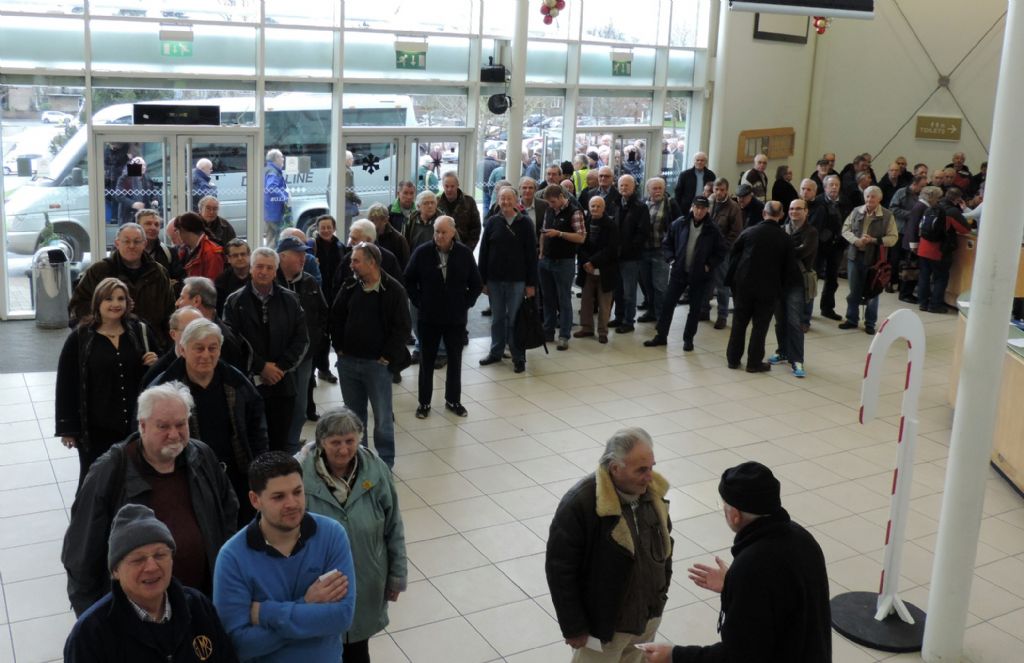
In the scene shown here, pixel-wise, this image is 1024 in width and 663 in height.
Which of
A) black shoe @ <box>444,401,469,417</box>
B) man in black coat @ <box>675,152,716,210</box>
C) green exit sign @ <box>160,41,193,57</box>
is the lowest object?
black shoe @ <box>444,401,469,417</box>

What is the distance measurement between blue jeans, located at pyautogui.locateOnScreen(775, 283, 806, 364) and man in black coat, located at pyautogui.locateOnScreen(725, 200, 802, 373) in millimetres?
170

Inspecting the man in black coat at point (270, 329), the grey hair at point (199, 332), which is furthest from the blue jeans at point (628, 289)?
the grey hair at point (199, 332)

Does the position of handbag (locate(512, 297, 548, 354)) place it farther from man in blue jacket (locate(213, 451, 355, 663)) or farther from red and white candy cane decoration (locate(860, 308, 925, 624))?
man in blue jacket (locate(213, 451, 355, 663))

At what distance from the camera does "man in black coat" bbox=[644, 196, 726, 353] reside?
10781 mm

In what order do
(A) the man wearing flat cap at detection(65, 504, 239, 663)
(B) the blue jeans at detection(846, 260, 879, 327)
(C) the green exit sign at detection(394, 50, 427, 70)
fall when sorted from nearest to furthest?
(A) the man wearing flat cap at detection(65, 504, 239, 663), (B) the blue jeans at detection(846, 260, 879, 327), (C) the green exit sign at detection(394, 50, 427, 70)

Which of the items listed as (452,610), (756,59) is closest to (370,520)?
(452,610)

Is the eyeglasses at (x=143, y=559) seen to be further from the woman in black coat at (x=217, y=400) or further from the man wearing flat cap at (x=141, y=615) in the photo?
the woman in black coat at (x=217, y=400)

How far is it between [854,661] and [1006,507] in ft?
8.68

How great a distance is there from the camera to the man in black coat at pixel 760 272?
9.88 meters

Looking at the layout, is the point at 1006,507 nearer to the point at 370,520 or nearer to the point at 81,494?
the point at 370,520

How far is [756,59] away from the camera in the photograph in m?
15.9

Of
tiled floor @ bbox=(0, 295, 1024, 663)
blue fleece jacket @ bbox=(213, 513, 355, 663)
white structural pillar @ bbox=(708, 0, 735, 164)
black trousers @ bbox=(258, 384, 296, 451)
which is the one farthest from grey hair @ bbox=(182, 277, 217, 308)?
white structural pillar @ bbox=(708, 0, 735, 164)

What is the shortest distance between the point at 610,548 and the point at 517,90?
1013 centimetres

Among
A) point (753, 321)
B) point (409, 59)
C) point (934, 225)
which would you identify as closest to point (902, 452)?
point (753, 321)
